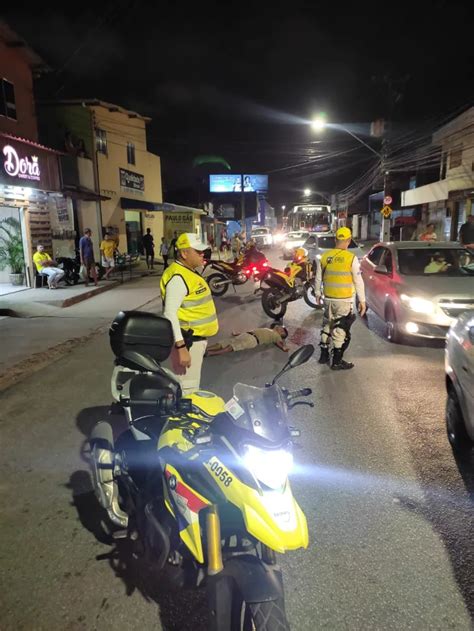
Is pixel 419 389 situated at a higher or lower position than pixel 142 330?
lower

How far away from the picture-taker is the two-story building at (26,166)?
43.7 feet

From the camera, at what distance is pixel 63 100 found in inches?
862

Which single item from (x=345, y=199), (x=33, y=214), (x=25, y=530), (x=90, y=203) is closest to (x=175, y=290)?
(x=25, y=530)

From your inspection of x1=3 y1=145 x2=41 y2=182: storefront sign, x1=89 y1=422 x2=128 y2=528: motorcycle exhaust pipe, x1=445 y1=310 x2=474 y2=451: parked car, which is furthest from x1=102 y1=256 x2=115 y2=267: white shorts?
x1=89 y1=422 x2=128 y2=528: motorcycle exhaust pipe

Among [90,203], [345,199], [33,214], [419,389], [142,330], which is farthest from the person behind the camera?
[345,199]

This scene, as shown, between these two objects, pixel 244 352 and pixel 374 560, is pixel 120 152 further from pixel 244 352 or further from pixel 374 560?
pixel 374 560

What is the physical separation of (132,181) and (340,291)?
72.5 feet

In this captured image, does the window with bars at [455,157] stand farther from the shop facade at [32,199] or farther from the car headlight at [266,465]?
the car headlight at [266,465]

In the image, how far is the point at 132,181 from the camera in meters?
26.2

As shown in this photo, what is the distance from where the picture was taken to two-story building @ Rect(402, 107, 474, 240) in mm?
23531

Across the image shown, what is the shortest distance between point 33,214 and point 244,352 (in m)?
10.8

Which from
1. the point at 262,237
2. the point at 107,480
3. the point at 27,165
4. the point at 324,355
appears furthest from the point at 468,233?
the point at 262,237

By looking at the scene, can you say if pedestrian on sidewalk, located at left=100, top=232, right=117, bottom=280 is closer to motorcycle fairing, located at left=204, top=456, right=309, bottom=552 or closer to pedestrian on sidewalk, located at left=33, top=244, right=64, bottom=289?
pedestrian on sidewalk, located at left=33, top=244, right=64, bottom=289

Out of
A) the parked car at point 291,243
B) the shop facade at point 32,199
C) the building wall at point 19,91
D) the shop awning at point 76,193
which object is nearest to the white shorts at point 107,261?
the shop facade at point 32,199
